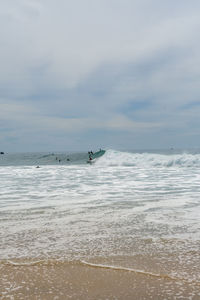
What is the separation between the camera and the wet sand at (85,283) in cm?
324

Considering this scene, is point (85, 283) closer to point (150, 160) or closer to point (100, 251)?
point (100, 251)

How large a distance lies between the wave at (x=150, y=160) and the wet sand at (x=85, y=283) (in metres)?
35.4

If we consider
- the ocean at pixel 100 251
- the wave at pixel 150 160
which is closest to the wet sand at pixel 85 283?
the ocean at pixel 100 251

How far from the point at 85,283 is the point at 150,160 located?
44605 millimetres

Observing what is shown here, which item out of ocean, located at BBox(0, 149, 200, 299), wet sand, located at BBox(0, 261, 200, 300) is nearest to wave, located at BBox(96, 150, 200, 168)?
ocean, located at BBox(0, 149, 200, 299)

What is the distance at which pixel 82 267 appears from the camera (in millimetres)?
4062

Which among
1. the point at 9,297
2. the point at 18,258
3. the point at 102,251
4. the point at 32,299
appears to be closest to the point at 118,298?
the point at 32,299

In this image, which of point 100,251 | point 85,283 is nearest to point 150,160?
point 100,251

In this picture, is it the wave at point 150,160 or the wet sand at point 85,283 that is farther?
the wave at point 150,160

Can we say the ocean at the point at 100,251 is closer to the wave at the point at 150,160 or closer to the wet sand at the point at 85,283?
the wet sand at the point at 85,283

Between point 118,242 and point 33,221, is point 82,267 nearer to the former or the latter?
point 118,242

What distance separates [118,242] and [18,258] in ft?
5.76

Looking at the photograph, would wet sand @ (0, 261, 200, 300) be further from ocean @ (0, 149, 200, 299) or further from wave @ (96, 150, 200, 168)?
wave @ (96, 150, 200, 168)

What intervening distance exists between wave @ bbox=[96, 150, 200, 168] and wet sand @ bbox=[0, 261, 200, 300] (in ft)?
116
